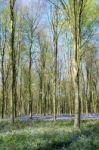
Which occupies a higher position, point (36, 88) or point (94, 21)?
point (94, 21)

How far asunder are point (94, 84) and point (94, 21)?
3357 centimetres

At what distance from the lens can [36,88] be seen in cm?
7475

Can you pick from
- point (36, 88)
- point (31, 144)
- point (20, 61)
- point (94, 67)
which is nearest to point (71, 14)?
point (31, 144)

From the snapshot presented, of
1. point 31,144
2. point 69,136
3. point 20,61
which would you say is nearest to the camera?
point 31,144

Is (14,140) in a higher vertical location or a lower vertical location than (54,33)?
lower

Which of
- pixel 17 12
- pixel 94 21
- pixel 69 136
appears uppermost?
pixel 17 12

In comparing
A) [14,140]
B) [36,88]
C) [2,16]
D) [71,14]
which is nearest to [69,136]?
[14,140]

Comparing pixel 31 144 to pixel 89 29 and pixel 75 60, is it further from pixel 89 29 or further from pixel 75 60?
pixel 89 29

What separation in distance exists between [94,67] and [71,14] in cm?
4429

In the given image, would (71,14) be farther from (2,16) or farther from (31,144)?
(2,16)

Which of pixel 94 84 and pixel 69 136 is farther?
pixel 94 84

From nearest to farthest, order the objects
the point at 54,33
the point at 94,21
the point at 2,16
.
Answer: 1. the point at 94,21
2. the point at 54,33
3. the point at 2,16

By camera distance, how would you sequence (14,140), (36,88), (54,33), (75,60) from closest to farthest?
(14,140) < (75,60) < (54,33) < (36,88)

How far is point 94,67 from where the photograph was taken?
2479 inches
